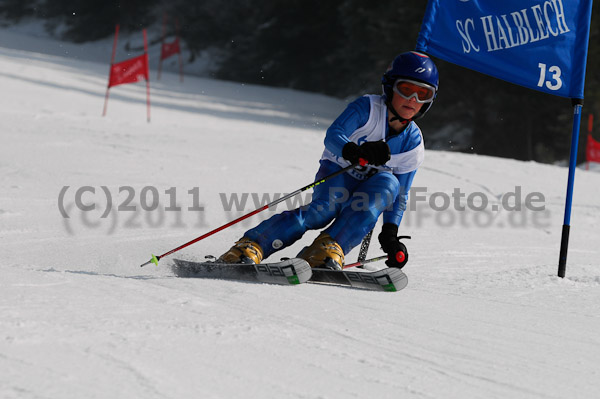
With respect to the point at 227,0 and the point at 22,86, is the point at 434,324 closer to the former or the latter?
the point at 22,86

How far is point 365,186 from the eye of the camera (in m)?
4.12

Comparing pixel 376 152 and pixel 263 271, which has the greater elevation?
pixel 376 152

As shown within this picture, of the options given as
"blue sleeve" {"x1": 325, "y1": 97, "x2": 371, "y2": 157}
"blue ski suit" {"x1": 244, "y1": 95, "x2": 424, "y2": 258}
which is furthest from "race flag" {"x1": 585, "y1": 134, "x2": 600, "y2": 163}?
"blue sleeve" {"x1": 325, "y1": 97, "x2": 371, "y2": 157}

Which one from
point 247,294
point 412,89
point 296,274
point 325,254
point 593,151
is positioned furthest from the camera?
point 593,151

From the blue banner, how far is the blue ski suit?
85 centimetres

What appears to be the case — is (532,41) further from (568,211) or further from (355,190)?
(355,190)

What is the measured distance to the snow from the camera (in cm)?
224

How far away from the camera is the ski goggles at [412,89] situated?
13.4 feet

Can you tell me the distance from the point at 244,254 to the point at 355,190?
0.74 m

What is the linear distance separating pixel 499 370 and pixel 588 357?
470 millimetres

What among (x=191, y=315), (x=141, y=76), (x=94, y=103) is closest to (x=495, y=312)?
(x=191, y=315)

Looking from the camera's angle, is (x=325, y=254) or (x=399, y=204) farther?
(x=399, y=204)

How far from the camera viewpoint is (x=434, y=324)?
122 inches

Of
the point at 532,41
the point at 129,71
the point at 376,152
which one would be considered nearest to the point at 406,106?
the point at 376,152
